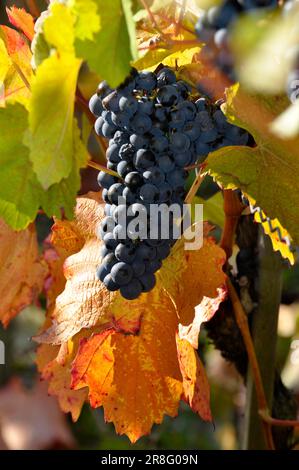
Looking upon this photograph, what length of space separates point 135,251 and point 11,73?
186 millimetres

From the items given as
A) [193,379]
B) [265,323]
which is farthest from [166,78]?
[265,323]

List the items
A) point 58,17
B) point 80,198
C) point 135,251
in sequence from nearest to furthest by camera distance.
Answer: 1. point 58,17
2. point 135,251
3. point 80,198

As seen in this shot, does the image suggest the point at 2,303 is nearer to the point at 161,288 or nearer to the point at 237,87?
the point at 161,288

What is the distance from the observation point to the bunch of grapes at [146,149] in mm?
693

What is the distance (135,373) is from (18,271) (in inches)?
8.9

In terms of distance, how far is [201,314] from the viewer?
0.75 meters

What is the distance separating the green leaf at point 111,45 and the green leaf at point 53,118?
0.06ft

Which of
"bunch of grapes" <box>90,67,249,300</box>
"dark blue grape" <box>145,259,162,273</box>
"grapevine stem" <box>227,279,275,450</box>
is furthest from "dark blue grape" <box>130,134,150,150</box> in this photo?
"grapevine stem" <box>227,279,275,450</box>

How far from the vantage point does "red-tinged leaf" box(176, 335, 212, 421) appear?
0.78 meters

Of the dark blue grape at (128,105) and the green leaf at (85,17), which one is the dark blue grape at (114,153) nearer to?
the dark blue grape at (128,105)

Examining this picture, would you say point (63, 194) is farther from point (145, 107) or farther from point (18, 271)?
point (18, 271)

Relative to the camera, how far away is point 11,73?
2.50ft

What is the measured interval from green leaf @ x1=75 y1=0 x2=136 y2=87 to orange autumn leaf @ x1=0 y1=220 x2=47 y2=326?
41 cm
